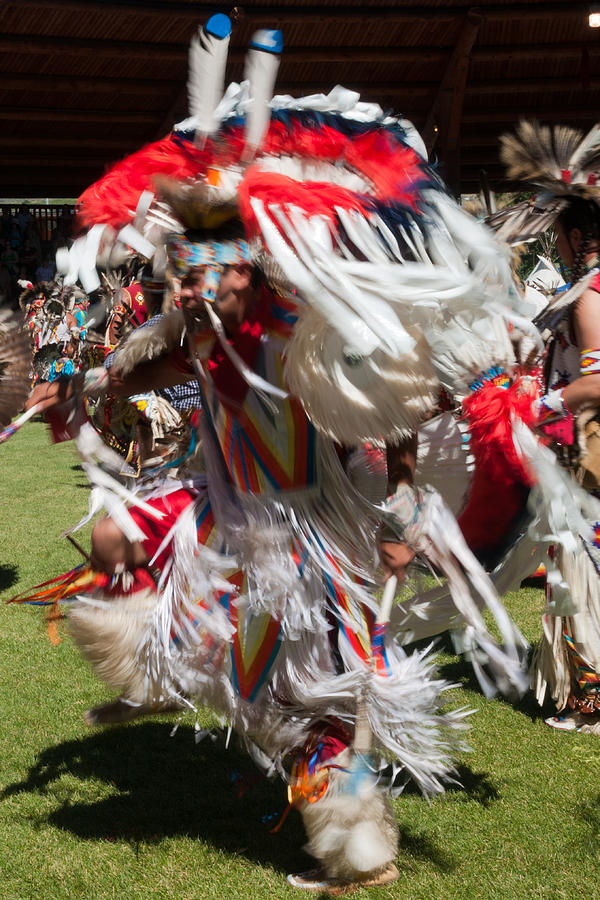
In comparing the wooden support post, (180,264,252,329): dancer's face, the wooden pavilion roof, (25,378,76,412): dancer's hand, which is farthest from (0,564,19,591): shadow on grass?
the wooden support post

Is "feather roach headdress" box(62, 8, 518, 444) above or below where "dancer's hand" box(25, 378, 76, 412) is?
above

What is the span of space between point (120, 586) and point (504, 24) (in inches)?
298

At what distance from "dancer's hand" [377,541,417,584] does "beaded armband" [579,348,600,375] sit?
76cm

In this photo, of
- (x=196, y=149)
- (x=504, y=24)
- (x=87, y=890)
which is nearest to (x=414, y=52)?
(x=504, y=24)

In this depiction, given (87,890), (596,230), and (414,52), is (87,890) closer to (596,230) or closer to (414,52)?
(596,230)

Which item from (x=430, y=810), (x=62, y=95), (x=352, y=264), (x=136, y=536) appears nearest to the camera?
(x=352, y=264)

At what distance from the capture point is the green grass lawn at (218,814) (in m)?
2.34

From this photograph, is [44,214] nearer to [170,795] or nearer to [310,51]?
[310,51]

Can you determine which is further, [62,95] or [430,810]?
[62,95]

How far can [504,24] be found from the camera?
8.41m

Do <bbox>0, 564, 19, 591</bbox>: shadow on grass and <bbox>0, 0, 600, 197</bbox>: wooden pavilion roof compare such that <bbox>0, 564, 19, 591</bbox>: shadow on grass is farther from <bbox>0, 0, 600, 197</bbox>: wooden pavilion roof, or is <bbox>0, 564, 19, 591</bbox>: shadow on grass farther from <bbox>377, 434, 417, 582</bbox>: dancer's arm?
<bbox>0, 0, 600, 197</bbox>: wooden pavilion roof

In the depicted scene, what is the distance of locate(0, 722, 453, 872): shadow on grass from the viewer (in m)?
2.54

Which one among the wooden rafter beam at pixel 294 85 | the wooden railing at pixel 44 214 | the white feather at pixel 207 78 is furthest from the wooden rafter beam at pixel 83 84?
the white feather at pixel 207 78

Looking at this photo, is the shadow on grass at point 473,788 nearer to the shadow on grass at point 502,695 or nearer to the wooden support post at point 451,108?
the shadow on grass at point 502,695
